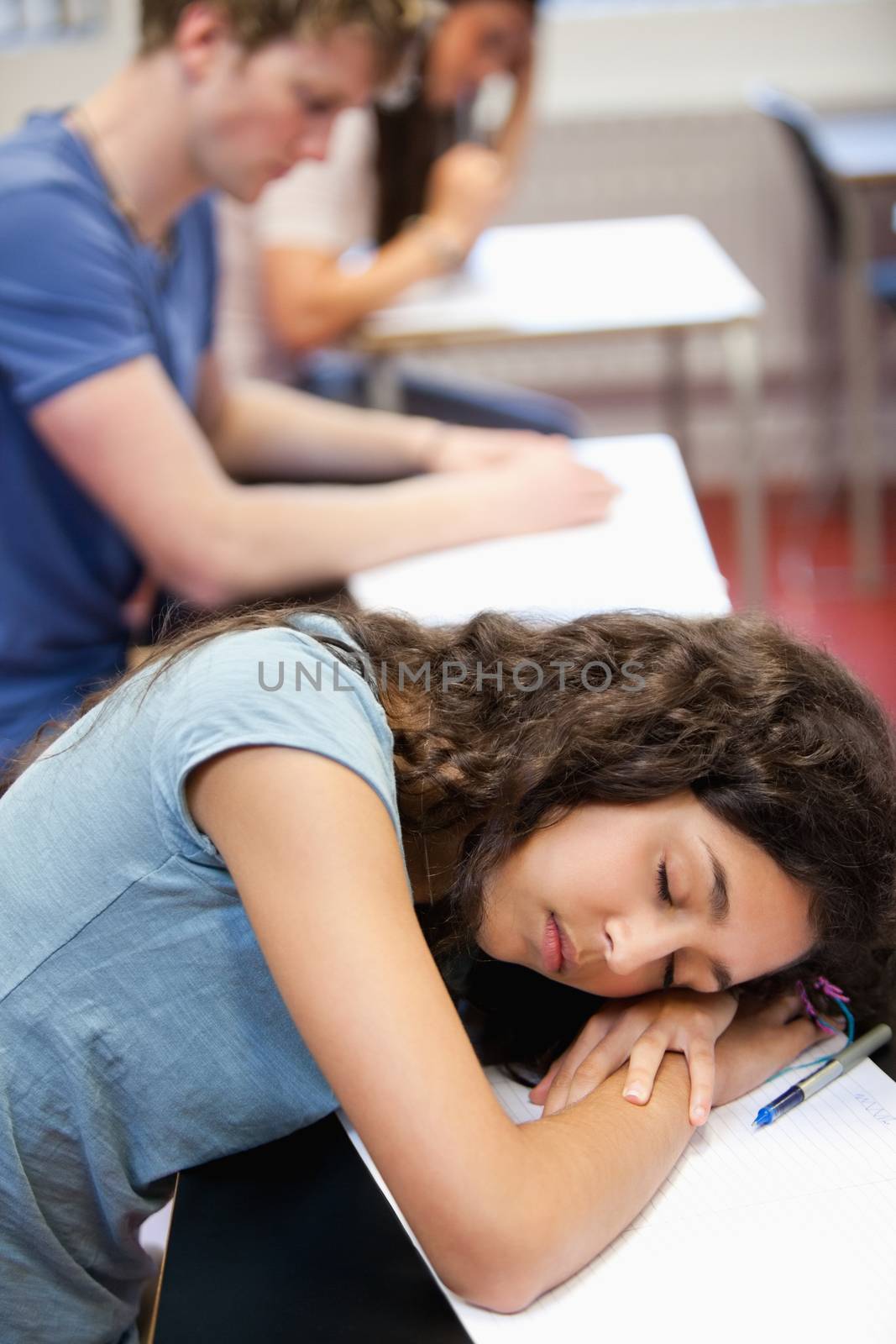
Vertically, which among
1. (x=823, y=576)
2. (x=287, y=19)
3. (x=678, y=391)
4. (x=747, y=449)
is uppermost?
(x=287, y=19)

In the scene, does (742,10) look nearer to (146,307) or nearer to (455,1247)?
(146,307)

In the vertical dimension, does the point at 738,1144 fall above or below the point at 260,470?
above

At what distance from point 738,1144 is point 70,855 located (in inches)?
17.5

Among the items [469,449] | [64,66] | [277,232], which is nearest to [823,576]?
[277,232]

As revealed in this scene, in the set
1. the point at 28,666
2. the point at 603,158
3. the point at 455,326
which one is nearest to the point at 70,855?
the point at 28,666

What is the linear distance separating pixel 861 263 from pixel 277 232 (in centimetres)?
140

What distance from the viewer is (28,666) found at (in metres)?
1.62

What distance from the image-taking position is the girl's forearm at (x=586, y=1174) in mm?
703

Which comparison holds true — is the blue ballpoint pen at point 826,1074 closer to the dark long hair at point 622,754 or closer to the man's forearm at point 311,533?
the dark long hair at point 622,754

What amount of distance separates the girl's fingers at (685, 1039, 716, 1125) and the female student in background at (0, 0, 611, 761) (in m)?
0.85

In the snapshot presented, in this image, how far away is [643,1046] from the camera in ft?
2.88

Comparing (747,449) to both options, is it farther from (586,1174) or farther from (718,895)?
(586,1174)

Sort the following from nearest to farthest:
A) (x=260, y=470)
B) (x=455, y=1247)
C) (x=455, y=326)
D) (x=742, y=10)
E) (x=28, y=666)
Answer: (x=455, y=1247)
(x=28, y=666)
(x=260, y=470)
(x=455, y=326)
(x=742, y=10)

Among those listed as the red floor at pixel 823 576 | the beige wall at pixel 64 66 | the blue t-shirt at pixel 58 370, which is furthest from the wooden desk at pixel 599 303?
the beige wall at pixel 64 66
